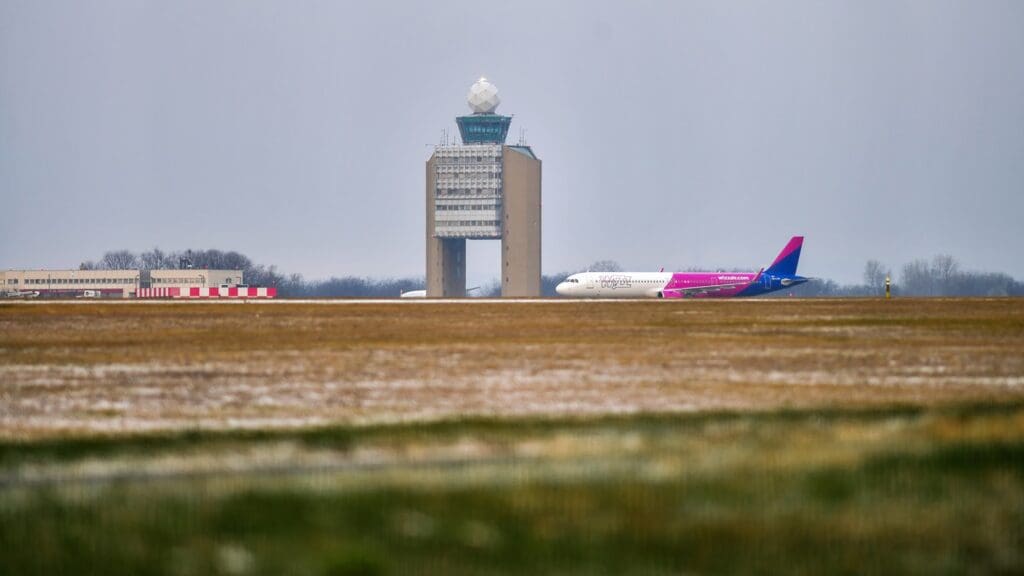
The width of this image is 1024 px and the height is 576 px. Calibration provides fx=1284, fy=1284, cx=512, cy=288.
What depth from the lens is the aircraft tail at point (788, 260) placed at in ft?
442

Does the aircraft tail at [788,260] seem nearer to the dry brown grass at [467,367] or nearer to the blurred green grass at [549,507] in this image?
the dry brown grass at [467,367]

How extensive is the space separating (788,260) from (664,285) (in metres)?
17.1

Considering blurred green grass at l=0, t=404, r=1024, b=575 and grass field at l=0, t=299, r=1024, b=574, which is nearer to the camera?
blurred green grass at l=0, t=404, r=1024, b=575

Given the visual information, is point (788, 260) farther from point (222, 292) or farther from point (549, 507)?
point (549, 507)

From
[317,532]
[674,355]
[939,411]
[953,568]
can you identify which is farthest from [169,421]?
[674,355]

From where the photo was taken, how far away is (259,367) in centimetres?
2939

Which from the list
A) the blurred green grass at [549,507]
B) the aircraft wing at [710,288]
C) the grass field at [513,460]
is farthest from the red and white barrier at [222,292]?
the blurred green grass at [549,507]

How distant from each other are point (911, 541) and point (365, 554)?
4.21 m

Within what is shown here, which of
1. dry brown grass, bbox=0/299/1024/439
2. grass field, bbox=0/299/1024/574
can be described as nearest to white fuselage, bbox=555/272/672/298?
dry brown grass, bbox=0/299/1024/439

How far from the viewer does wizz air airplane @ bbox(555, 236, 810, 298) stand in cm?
12556

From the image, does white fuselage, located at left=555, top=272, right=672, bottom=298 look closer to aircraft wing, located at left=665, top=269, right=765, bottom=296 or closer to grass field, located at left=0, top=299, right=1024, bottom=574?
aircraft wing, located at left=665, top=269, right=765, bottom=296

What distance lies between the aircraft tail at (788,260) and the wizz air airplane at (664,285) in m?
1.41

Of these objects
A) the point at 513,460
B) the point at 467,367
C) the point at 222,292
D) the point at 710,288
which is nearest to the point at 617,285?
the point at 710,288

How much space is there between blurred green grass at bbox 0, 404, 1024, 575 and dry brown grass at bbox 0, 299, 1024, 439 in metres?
4.47
